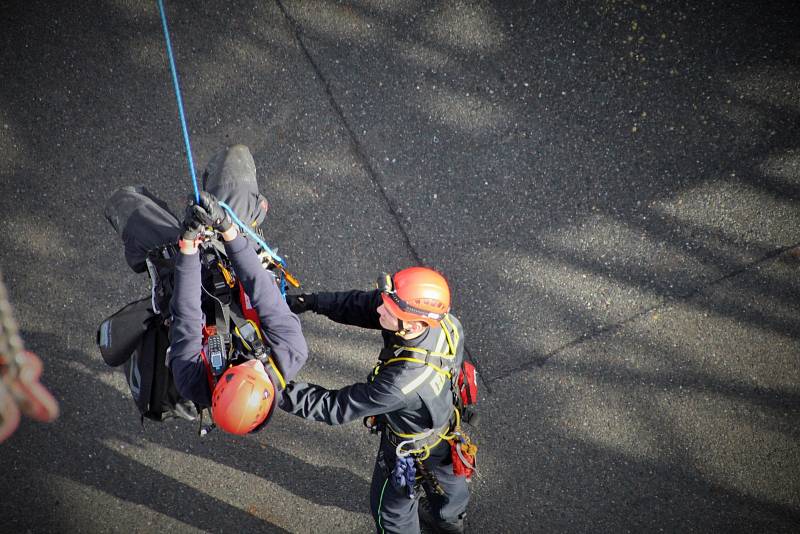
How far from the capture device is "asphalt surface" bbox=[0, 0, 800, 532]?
395cm

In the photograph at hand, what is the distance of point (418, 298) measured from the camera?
282 centimetres

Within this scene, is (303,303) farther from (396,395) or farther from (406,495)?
(406,495)

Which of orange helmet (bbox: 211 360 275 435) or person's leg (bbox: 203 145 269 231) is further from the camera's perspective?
person's leg (bbox: 203 145 269 231)

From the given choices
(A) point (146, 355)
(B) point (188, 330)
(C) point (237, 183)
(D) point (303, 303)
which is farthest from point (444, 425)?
(C) point (237, 183)

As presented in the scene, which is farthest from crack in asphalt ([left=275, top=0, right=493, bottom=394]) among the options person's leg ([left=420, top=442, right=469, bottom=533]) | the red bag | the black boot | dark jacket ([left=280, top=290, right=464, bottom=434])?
the black boot

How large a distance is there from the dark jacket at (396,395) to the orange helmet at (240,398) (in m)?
0.34

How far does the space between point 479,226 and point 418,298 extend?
4.59ft

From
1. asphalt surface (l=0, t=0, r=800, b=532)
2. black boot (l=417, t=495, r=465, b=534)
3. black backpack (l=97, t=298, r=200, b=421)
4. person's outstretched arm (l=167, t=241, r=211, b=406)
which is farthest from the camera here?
asphalt surface (l=0, t=0, r=800, b=532)

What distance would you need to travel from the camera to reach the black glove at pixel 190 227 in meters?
2.53

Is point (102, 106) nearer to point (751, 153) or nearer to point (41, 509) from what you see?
point (41, 509)

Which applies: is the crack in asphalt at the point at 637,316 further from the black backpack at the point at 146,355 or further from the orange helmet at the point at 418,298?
the black backpack at the point at 146,355

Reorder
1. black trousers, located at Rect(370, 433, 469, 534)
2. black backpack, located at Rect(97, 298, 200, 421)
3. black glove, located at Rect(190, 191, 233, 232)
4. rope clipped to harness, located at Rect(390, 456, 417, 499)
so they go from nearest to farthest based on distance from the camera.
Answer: black glove, located at Rect(190, 191, 233, 232) → black backpack, located at Rect(97, 298, 200, 421) → rope clipped to harness, located at Rect(390, 456, 417, 499) → black trousers, located at Rect(370, 433, 469, 534)

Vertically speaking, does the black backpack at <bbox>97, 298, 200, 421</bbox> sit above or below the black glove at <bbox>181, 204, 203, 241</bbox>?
below

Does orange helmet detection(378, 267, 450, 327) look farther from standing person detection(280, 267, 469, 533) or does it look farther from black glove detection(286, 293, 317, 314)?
black glove detection(286, 293, 317, 314)
